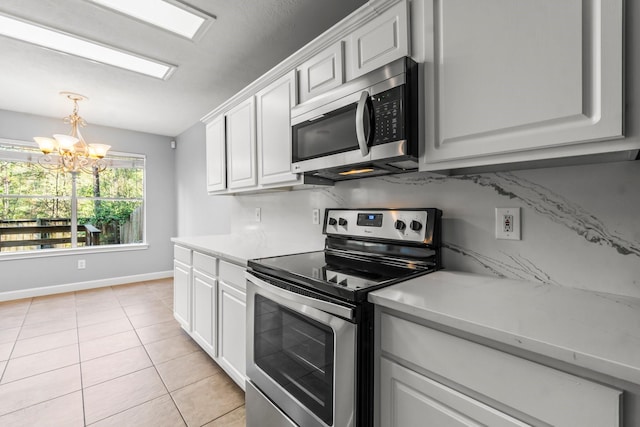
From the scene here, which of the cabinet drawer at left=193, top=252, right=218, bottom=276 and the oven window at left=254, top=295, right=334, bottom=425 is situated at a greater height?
the cabinet drawer at left=193, top=252, right=218, bottom=276

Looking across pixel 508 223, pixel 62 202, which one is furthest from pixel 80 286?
pixel 508 223

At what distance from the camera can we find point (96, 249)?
4.54m

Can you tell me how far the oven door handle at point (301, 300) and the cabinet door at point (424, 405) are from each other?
0.20 metres

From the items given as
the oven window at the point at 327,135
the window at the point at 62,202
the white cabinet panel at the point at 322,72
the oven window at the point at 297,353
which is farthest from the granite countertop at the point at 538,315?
the window at the point at 62,202

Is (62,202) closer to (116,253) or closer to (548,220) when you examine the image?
(116,253)

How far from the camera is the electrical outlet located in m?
1.21

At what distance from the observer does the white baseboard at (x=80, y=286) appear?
3.90m

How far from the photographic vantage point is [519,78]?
36.9 inches

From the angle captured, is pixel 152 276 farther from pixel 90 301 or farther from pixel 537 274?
pixel 537 274

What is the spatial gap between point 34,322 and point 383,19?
14.1ft

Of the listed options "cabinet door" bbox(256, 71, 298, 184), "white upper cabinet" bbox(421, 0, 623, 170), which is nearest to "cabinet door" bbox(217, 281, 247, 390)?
"cabinet door" bbox(256, 71, 298, 184)

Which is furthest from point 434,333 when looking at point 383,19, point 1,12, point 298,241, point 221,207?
point 221,207

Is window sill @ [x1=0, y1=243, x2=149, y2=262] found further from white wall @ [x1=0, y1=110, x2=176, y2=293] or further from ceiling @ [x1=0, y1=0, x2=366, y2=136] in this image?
ceiling @ [x1=0, y1=0, x2=366, y2=136]

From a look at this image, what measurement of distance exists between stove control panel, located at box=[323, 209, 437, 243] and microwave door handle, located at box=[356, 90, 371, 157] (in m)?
0.41
